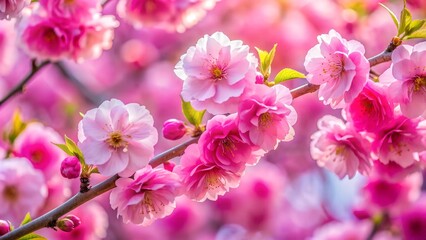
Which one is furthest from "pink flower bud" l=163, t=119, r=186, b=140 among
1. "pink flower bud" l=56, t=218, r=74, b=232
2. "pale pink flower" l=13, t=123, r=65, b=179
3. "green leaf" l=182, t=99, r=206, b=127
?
"pale pink flower" l=13, t=123, r=65, b=179

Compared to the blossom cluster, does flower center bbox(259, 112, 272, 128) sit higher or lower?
higher

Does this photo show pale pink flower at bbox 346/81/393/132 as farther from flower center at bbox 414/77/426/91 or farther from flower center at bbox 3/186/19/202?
flower center at bbox 3/186/19/202

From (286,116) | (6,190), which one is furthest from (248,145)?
(6,190)

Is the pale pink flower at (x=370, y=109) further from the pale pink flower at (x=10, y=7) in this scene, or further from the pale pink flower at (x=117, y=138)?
the pale pink flower at (x=10, y=7)

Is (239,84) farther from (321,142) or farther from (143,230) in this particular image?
(143,230)

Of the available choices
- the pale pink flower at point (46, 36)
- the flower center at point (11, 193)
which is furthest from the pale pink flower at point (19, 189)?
the pale pink flower at point (46, 36)
